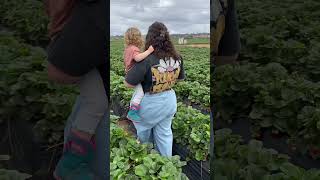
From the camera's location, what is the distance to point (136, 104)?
183 centimetres

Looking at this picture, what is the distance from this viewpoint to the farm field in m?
1.83

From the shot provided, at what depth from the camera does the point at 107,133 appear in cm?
188

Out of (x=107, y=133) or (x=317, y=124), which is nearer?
(x=107, y=133)

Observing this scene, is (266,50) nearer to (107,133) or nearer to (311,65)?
(311,65)

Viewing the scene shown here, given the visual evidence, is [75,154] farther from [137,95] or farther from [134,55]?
[134,55]

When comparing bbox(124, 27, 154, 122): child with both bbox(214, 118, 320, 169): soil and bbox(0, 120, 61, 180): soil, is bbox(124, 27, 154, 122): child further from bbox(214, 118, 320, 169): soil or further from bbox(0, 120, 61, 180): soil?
bbox(214, 118, 320, 169): soil

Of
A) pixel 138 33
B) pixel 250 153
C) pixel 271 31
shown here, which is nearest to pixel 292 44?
pixel 271 31

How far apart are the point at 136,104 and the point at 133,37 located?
0.84ft

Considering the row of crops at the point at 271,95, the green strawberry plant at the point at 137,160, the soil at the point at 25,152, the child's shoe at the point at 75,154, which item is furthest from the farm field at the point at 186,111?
the soil at the point at 25,152

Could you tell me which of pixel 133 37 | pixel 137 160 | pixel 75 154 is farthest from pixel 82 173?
pixel 133 37

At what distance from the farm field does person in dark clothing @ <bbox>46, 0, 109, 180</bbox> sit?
0.05 meters

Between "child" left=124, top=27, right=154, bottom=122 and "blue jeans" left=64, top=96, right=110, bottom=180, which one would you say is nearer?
"child" left=124, top=27, right=154, bottom=122

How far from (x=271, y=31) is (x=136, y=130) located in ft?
3.98

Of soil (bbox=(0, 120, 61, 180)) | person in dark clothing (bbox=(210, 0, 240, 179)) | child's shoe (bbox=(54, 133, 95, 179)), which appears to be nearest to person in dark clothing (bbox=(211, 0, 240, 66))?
person in dark clothing (bbox=(210, 0, 240, 179))
